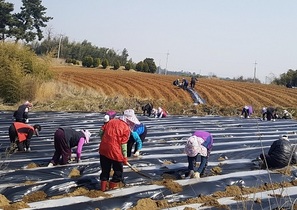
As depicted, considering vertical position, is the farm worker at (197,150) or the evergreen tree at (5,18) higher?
the evergreen tree at (5,18)

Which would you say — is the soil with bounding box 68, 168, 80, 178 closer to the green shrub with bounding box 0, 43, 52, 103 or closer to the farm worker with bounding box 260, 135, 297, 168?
the farm worker with bounding box 260, 135, 297, 168

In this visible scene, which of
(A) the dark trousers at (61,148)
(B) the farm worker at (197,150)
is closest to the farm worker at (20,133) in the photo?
(A) the dark trousers at (61,148)

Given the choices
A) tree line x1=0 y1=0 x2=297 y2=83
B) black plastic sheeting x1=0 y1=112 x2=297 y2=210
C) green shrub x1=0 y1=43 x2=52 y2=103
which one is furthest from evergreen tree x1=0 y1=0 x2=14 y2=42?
black plastic sheeting x1=0 y1=112 x2=297 y2=210

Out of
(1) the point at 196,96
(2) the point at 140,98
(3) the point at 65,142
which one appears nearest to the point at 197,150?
(3) the point at 65,142

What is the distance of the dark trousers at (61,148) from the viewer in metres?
6.23

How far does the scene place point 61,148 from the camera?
6.32 metres

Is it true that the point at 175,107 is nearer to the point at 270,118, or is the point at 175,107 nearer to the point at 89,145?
the point at 270,118

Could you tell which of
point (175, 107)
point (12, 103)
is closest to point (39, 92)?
point (12, 103)

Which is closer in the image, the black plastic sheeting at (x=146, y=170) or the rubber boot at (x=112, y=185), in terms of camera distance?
the black plastic sheeting at (x=146, y=170)

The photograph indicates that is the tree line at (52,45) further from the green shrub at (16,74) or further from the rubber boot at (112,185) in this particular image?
the rubber boot at (112,185)

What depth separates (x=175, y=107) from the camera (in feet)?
65.3

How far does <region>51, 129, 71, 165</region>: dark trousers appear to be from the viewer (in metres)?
6.23

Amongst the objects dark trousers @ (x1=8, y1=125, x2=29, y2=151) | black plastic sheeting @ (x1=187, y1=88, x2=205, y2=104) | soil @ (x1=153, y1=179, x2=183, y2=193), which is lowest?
soil @ (x1=153, y1=179, x2=183, y2=193)

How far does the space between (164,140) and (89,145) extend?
1.94m
